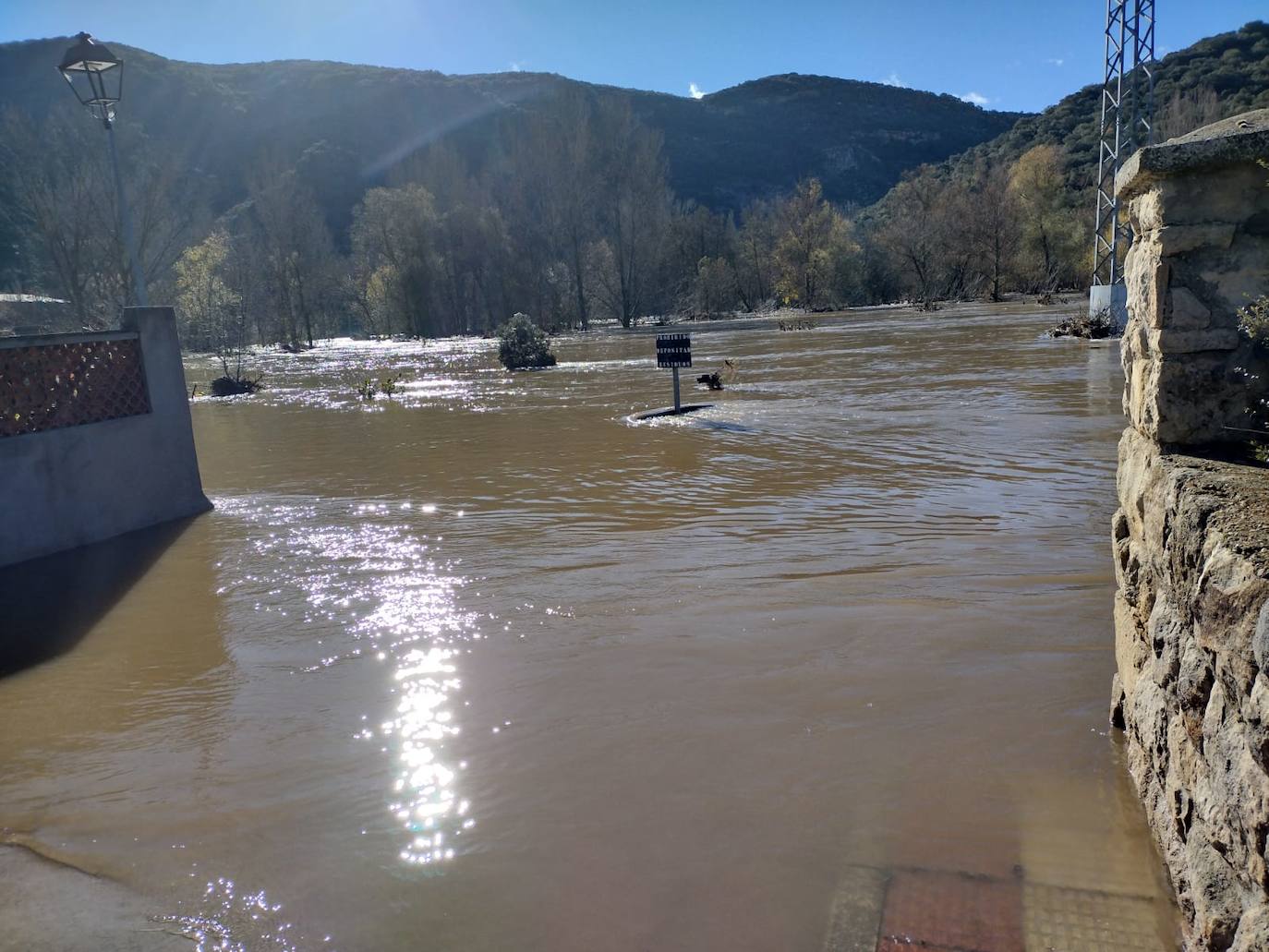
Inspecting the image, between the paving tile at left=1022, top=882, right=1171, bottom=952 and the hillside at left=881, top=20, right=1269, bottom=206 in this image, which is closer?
the paving tile at left=1022, top=882, right=1171, bottom=952

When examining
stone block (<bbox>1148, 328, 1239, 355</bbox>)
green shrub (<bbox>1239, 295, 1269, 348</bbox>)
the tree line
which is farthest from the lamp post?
the tree line

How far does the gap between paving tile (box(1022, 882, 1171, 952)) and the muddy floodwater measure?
0.6 inches

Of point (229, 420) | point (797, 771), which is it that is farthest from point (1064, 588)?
point (229, 420)

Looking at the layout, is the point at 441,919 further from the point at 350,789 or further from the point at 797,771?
the point at 797,771

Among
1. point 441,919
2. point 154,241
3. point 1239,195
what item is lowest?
point 441,919

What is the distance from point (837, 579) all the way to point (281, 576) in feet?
13.9

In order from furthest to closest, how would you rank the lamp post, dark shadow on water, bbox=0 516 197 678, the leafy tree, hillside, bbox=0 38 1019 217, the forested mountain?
1. hillside, bbox=0 38 1019 217
2. the forested mountain
3. the leafy tree
4. the lamp post
5. dark shadow on water, bbox=0 516 197 678

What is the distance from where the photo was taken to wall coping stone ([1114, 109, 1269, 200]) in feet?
9.43

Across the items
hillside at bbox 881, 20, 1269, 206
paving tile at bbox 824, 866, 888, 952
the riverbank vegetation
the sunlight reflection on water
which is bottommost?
paving tile at bbox 824, 866, 888, 952

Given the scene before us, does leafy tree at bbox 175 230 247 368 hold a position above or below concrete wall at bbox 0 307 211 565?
above

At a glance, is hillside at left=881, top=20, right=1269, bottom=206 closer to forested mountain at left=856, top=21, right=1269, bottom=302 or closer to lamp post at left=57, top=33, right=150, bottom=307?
forested mountain at left=856, top=21, right=1269, bottom=302

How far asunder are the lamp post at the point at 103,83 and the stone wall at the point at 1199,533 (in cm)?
1092

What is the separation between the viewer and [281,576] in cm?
698

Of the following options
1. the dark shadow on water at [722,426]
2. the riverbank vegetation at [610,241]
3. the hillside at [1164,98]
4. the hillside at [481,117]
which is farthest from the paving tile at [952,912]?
the hillside at [481,117]
